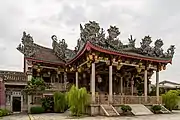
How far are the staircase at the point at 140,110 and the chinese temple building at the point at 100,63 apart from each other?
57 centimetres

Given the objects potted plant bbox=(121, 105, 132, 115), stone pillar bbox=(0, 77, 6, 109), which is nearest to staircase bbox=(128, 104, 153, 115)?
potted plant bbox=(121, 105, 132, 115)

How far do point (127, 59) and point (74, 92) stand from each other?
4.73 meters

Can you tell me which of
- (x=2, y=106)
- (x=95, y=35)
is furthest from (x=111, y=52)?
(x=2, y=106)

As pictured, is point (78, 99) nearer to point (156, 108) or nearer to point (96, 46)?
point (96, 46)

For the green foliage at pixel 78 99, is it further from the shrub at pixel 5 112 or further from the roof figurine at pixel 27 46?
the roof figurine at pixel 27 46

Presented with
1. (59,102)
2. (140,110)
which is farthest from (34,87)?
(140,110)

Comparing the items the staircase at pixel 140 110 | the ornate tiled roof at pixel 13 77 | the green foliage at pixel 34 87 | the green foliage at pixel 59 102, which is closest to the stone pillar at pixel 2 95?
the ornate tiled roof at pixel 13 77

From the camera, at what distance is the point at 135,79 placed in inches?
933

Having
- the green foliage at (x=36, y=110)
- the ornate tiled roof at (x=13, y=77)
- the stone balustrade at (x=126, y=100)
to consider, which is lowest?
the green foliage at (x=36, y=110)

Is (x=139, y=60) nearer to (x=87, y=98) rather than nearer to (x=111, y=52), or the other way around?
(x=111, y=52)

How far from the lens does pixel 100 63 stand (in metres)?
17.3

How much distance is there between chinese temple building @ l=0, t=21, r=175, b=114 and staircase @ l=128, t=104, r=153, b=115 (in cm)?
57

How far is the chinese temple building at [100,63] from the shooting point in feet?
49.5

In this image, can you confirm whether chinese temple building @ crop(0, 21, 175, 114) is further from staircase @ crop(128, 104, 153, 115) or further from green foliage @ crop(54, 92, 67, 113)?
green foliage @ crop(54, 92, 67, 113)
